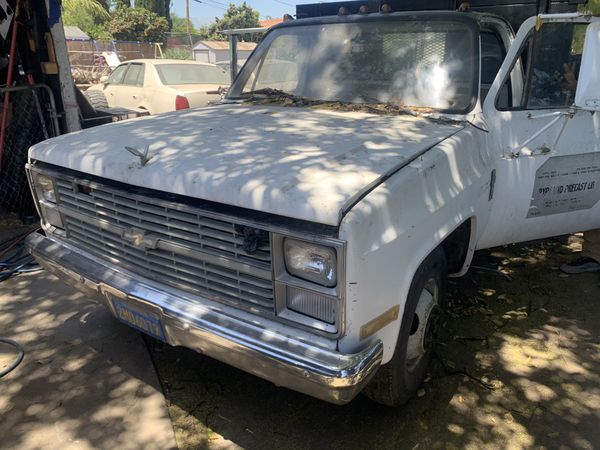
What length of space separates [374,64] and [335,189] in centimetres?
176

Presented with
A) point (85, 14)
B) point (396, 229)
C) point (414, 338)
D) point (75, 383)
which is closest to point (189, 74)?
point (75, 383)

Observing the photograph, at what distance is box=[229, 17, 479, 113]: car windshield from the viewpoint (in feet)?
10.5

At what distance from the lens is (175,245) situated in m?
2.42

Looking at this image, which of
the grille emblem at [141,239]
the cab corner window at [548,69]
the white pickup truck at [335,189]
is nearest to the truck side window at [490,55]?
the white pickup truck at [335,189]

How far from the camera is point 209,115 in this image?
353cm

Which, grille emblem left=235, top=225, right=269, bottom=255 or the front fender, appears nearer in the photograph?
the front fender

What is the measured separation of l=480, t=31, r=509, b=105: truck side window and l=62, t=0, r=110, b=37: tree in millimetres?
40997

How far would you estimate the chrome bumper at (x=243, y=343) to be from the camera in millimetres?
1984

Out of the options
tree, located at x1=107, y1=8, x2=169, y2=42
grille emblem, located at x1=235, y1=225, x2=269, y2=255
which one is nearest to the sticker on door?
grille emblem, located at x1=235, y1=225, x2=269, y2=255

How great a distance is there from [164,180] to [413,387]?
5.66 ft

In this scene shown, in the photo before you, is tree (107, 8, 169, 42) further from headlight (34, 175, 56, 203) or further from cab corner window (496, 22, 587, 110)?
cab corner window (496, 22, 587, 110)

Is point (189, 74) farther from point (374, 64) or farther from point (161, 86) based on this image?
point (374, 64)

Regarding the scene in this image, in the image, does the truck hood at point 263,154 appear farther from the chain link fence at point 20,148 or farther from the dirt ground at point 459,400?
the chain link fence at point 20,148

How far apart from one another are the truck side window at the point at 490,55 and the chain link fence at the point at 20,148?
472 centimetres
